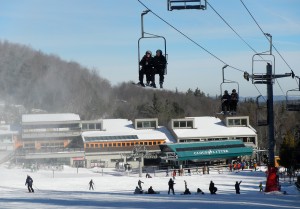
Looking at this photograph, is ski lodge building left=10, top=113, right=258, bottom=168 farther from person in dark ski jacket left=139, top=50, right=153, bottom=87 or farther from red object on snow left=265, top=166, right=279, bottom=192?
person in dark ski jacket left=139, top=50, right=153, bottom=87

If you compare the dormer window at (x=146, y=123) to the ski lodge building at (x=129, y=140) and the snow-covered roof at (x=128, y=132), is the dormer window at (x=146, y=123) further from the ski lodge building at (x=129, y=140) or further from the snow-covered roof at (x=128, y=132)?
the snow-covered roof at (x=128, y=132)

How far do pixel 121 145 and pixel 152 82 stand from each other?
46.0 metres

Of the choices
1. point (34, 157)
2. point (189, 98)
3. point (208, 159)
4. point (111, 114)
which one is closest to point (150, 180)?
point (208, 159)

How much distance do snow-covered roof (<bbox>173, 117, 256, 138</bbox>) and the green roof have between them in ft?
21.1

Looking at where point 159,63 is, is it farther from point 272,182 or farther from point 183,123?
point 183,123

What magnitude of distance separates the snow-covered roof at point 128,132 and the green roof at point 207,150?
5.79 meters

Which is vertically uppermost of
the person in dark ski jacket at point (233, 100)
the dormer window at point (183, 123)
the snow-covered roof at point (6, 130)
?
the dormer window at point (183, 123)

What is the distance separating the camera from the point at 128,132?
6009 centimetres

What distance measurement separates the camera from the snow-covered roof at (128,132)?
59250mm

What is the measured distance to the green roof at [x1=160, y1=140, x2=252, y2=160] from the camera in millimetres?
50219

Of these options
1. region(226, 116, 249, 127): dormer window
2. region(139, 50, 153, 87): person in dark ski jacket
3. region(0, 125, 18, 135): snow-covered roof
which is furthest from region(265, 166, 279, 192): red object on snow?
region(0, 125, 18, 135): snow-covered roof

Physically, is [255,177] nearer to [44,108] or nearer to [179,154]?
[179,154]

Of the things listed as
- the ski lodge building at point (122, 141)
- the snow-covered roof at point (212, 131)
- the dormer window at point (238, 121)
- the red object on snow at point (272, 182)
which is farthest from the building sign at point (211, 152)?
the red object on snow at point (272, 182)

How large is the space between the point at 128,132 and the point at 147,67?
4863 cm
